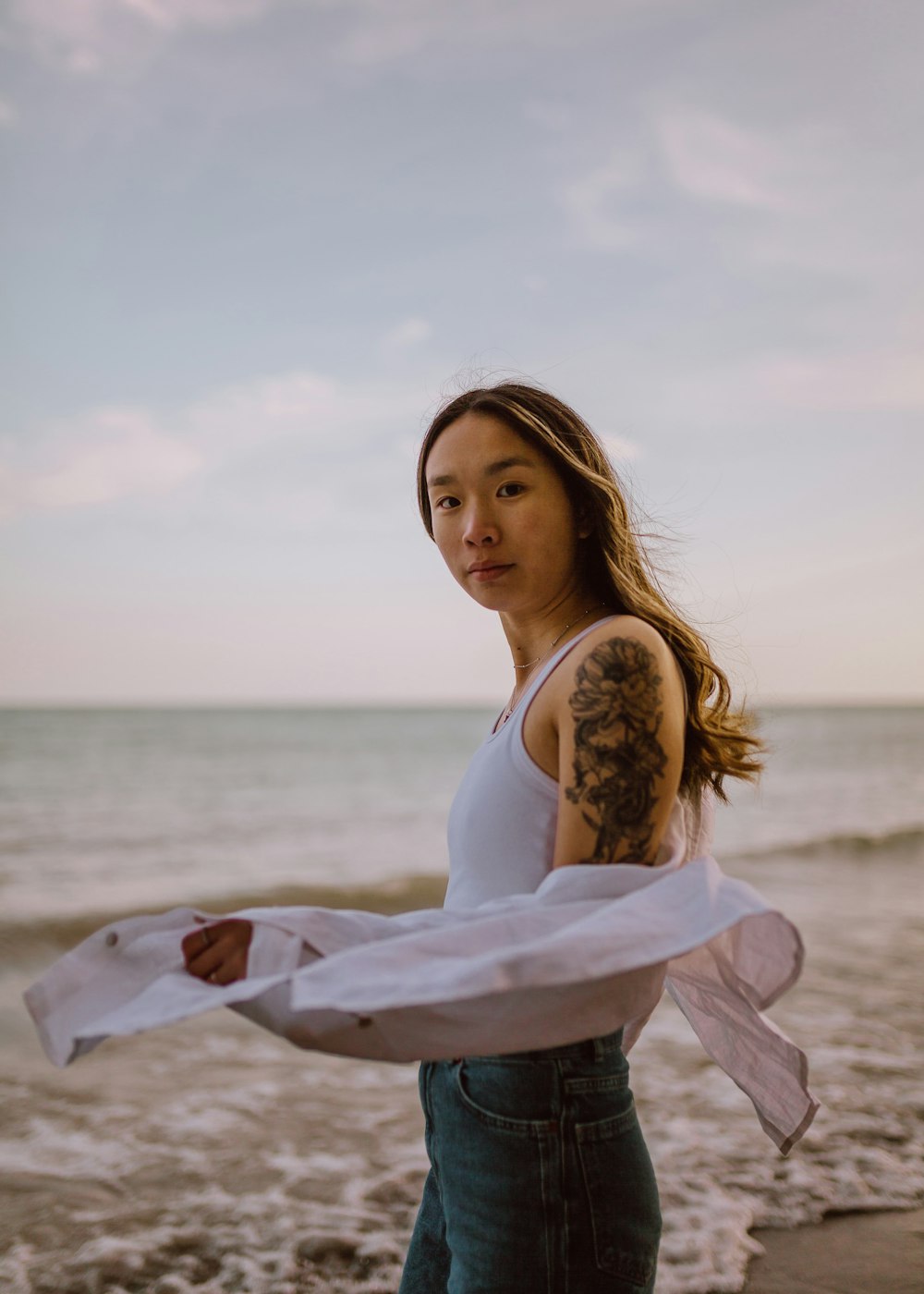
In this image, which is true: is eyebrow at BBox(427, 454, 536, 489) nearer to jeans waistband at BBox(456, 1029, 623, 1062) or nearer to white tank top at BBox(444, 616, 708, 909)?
white tank top at BBox(444, 616, 708, 909)

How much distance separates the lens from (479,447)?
1917 millimetres

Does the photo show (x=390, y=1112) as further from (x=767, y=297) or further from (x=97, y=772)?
(x=97, y=772)

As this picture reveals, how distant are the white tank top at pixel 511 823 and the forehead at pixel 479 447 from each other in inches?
16.9

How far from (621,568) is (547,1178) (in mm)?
1099

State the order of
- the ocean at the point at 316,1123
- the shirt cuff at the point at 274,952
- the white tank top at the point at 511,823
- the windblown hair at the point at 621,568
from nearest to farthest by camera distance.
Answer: the shirt cuff at the point at 274,952 < the white tank top at the point at 511,823 < the windblown hair at the point at 621,568 < the ocean at the point at 316,1123

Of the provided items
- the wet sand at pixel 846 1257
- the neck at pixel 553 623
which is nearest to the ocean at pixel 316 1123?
the wet sand at pixel 846 1257

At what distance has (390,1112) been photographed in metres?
4.89

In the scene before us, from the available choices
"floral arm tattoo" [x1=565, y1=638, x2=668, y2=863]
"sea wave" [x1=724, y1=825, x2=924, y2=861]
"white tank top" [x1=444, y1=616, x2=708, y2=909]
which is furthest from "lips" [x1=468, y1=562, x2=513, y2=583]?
"sea wave" [x1=724, y1=825, x2=924, y2=861]

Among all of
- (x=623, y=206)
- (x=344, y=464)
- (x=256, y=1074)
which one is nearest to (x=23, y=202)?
(x=344, y=464)

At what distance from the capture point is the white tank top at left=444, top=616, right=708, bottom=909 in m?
1.62

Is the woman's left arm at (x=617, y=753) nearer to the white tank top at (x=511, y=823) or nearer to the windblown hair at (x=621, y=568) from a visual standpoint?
the white tank top at (x=511, y=823)

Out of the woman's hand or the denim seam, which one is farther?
the denim seam

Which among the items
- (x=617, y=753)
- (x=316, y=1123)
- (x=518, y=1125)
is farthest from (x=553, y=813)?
(x=316, y=1123)

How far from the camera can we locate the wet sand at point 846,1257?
3197 millimetres
